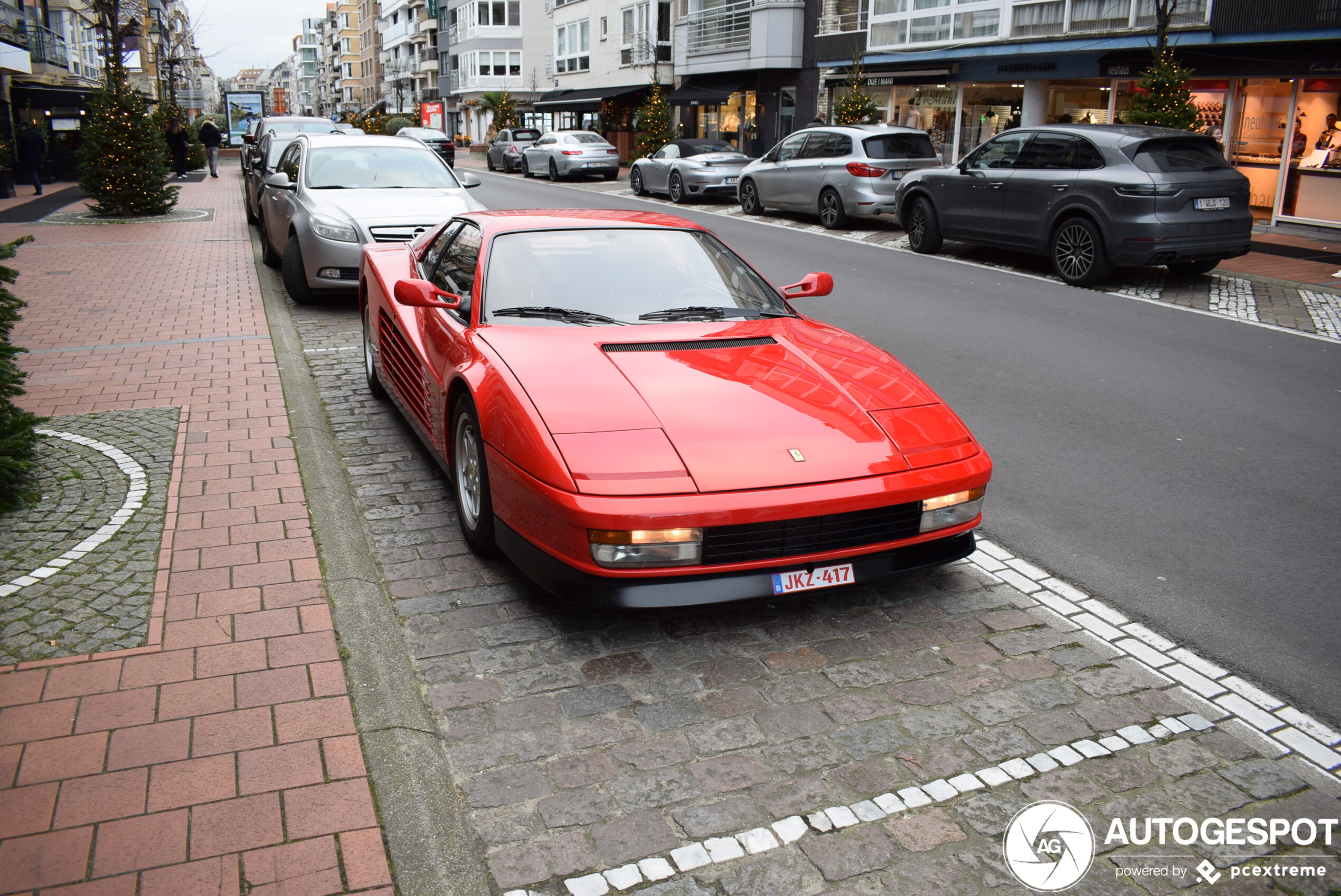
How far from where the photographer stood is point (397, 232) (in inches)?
389

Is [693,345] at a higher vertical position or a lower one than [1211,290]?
higher

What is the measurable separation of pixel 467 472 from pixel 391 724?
1.53m

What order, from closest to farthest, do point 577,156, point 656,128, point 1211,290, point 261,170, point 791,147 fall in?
point 1211,290, point 261,170, point 791,147, point 577,156, point 656,128

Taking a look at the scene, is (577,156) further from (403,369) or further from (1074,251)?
(403,369)

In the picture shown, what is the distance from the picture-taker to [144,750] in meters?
3.11

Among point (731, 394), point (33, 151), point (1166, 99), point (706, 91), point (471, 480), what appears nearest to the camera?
point (731, 394)

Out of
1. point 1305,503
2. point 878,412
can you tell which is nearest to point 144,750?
point 878,412

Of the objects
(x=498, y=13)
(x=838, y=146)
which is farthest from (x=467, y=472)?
(x=498, y=13)

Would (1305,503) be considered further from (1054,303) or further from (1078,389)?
(1054,303)

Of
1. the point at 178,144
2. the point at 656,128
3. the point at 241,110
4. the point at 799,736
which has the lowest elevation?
the point at 799,736

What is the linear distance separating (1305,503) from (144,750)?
17.6ft

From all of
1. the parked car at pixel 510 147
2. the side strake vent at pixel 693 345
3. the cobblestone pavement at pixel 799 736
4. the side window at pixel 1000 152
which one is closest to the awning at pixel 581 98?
the parked car at pixel 510 147

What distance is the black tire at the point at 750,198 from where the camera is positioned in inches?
786

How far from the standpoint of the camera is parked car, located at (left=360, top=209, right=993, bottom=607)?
3.62 m
